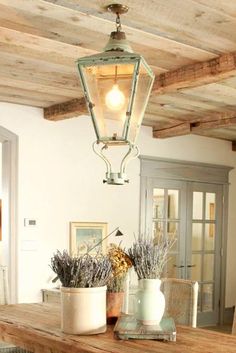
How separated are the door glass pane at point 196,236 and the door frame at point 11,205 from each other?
99.7 inches

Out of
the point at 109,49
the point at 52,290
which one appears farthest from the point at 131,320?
the point at 52,290

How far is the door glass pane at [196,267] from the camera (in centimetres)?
670

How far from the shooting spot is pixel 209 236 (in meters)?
6.96

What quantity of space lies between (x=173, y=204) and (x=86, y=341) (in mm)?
4366

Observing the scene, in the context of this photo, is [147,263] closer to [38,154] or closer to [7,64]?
[7,64]

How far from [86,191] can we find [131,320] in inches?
124

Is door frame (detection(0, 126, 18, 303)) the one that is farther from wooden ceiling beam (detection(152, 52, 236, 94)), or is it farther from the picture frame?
wooden ceiling beam (detection(152, 52, 236, 94))

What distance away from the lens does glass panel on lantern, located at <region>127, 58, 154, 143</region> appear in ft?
7.32

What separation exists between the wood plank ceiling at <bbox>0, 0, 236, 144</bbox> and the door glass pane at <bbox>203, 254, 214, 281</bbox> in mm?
2536

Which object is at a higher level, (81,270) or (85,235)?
(81,270)

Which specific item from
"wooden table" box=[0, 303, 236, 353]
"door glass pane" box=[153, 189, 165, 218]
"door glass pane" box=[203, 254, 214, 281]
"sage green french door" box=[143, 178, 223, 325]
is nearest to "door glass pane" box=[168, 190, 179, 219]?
"sage green french door" box=[143, 178, 223, 325]

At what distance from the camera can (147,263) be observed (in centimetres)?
253

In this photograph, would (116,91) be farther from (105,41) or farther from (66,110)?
(66,110)

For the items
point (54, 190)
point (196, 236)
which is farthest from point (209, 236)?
point (54, 190)
